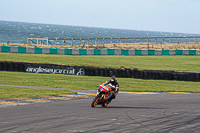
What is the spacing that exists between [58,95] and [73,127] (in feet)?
25.3

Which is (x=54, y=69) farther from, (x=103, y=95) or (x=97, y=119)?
(x=97, y=119)

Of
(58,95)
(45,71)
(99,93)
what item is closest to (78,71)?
(45,71)

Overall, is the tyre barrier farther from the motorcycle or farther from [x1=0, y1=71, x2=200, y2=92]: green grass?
the motorcycle

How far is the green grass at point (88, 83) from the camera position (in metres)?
21.3

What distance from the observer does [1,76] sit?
25156mm

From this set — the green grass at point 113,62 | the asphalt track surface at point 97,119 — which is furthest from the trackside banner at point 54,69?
the asphalt track surface at point 97,119

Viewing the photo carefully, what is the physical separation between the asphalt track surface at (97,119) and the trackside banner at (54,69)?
14103 mm

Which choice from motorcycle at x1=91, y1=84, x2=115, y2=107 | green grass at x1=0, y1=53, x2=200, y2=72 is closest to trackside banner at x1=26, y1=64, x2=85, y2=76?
green grass at x1=0, y1=53, x2=200, y2=72

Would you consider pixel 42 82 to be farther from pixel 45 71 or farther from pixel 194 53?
pixel 194 53

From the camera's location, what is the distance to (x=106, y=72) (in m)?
27.2

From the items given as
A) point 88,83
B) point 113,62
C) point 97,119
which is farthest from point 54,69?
point 97,119

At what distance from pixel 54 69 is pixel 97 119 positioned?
59.7 feet

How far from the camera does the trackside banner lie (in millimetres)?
27953

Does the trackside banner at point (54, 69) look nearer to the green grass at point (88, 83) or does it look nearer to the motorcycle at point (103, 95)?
the green grass at point (88, 83)
